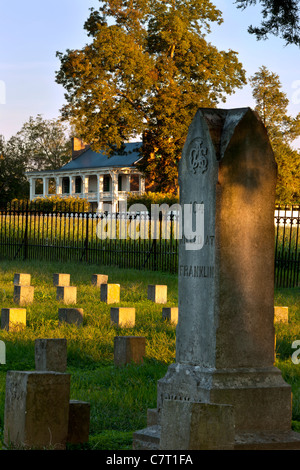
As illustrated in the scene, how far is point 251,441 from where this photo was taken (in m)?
5.35

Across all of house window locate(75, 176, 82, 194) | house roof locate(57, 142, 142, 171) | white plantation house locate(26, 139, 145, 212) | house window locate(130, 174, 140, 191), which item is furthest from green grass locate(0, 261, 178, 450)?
house window locate(75, 176, 82, 194)

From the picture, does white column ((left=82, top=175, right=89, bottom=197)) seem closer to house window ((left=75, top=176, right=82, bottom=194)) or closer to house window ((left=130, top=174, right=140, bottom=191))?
house window ((left=75, top=176, right=82, bottom=194))

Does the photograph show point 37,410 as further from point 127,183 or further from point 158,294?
point 127,183

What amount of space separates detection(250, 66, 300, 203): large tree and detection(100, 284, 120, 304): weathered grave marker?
4203 centimetres

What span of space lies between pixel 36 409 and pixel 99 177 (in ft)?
213

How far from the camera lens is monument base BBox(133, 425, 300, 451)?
527 centimetres

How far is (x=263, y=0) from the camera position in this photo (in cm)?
1340

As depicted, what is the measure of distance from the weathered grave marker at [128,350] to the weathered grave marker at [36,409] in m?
3.30

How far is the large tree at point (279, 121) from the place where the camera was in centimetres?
5556

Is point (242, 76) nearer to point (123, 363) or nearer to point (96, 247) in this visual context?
point (96, 247)

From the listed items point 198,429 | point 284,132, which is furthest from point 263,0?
point 284,132

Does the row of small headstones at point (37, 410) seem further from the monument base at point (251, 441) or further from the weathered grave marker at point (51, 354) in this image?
the weathered grave marker at point (51, 354)
